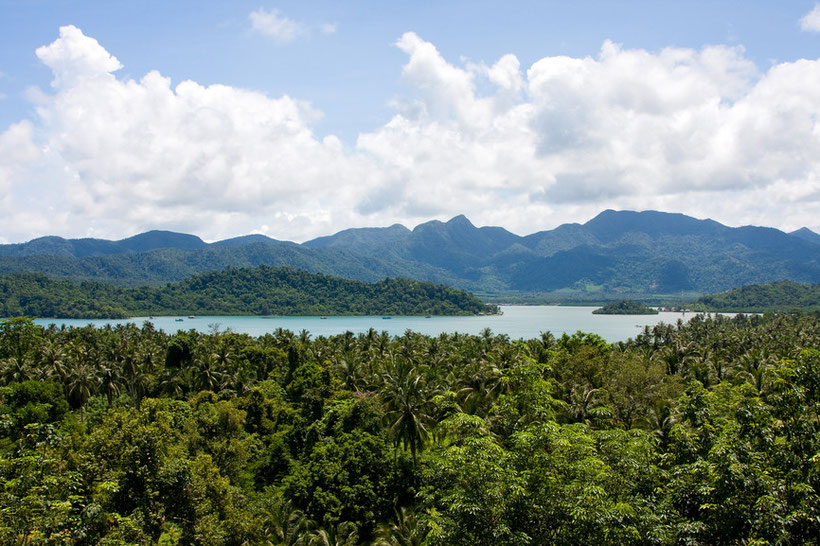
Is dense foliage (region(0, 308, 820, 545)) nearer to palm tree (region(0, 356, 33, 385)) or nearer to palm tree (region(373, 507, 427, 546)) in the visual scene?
palm tree (region(373, 507, 427, 546))

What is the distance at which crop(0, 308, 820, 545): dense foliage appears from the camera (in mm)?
13664

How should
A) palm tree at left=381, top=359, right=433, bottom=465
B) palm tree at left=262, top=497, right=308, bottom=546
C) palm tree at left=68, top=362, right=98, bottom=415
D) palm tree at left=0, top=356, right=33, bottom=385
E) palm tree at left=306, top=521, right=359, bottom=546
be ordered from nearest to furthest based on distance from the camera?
palm tree at left=306, top=521, right=359, bottom=546
palm tree at left=262, top=497, right=308, bottom=546
palm tree at left=381, top=359, right=433, bottom=465
palm tree at left=0, top=356, right=33, bottom=385
palm tree at left=68, top=362, right=98, bottom=415

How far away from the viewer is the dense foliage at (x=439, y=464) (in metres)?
13.7

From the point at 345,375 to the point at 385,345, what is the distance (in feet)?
79.0

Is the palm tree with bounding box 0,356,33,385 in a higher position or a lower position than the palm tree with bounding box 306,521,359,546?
higher

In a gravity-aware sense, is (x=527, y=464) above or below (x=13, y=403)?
above

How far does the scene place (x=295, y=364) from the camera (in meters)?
59.2

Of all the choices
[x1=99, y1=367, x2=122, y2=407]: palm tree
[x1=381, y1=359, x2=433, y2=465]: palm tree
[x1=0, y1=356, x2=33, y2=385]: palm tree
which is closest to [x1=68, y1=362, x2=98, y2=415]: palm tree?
[x1=99, y1=367, x2=122, y2=407]: palm tree

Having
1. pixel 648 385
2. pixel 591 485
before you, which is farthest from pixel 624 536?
pixel 648 385

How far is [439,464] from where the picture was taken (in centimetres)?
1831

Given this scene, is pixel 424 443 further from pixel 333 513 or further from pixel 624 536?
pixel 624 536

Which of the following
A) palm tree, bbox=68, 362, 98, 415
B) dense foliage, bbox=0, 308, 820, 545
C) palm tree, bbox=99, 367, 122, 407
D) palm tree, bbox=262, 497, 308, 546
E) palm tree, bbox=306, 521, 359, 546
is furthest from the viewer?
palm tree, bbox=99, 367, 122, 407

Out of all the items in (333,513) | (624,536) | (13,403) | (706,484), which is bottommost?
(333,513)

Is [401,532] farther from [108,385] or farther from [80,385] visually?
[108,385]
